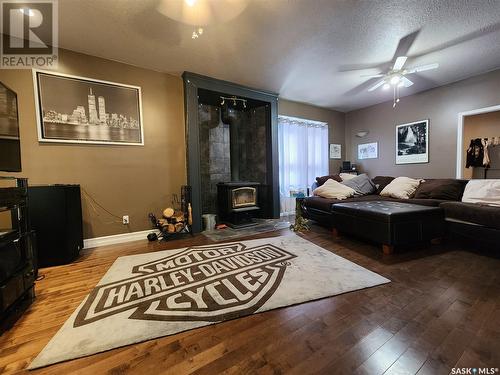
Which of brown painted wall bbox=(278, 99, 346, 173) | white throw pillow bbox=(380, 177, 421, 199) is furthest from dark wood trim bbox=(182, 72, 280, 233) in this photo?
white throw pillow bbox=(380, 177, 421, 199)

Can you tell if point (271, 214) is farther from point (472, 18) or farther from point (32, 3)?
point (32, 3)

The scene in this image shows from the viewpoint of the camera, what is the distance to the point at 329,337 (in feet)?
3.79

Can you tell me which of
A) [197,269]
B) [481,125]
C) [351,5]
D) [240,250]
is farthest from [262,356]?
[481,125]

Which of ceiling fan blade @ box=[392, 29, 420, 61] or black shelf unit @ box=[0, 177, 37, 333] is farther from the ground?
ceiling fan blade @ box=[392, 29, 420, 61]

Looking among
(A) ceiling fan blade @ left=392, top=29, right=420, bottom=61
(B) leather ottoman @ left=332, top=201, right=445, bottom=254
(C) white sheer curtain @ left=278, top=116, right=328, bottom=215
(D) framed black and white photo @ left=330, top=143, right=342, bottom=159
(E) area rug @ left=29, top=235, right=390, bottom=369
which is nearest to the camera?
(E) area rug @ left=29, top=235, right=390, bottom=369

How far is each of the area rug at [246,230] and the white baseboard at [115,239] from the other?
0.93 m

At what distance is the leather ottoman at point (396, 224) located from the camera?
222cm

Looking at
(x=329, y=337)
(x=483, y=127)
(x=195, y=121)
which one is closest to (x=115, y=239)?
(x=195, y=121)

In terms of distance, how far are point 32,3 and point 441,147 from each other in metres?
6.04

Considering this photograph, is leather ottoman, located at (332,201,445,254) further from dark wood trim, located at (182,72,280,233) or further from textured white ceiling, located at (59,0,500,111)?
dark wood trim, located at (182,72,280,233)

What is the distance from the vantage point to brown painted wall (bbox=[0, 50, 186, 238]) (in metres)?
2.43

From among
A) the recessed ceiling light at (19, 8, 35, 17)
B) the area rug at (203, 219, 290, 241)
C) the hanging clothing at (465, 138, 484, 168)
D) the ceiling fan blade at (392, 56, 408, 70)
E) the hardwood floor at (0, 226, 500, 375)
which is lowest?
the hardwood floor at (0, 226, 500, 375)

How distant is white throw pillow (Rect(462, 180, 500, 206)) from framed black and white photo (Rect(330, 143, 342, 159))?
2.65 meters

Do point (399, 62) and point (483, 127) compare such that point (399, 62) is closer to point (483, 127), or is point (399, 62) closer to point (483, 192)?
point (483, 192)
